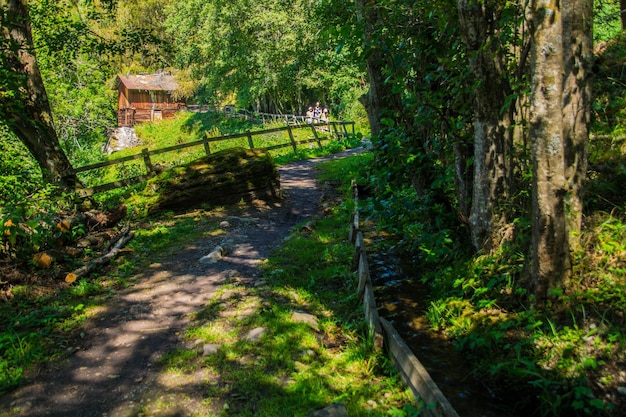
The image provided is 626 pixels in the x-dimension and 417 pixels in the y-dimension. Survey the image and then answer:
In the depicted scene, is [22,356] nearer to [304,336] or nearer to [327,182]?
[304,336]

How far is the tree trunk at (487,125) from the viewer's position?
16.2 ft

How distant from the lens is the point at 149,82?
2339 inches

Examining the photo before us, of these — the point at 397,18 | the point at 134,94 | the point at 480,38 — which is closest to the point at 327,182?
the point at 397,18

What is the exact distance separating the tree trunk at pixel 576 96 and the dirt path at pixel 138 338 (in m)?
4.01

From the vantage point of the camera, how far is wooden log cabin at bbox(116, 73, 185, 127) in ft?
188

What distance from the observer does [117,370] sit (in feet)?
14.4

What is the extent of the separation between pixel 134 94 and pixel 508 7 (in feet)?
204

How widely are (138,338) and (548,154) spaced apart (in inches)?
183

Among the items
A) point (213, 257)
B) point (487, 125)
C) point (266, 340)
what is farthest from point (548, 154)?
point (213, 257)

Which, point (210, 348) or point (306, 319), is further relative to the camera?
point (306, 319)

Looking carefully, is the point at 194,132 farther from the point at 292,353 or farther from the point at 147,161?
the point at 292,353

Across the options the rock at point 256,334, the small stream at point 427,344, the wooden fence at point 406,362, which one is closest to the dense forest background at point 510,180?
the small stream at point 427,344

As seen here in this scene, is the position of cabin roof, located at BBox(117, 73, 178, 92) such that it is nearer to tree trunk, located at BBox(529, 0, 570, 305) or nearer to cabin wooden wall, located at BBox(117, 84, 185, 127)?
cabin wooden wall, located at BBox(117, 84, 185, 127)

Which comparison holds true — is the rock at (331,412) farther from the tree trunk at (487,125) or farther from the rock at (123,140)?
the rock at (123,140)
